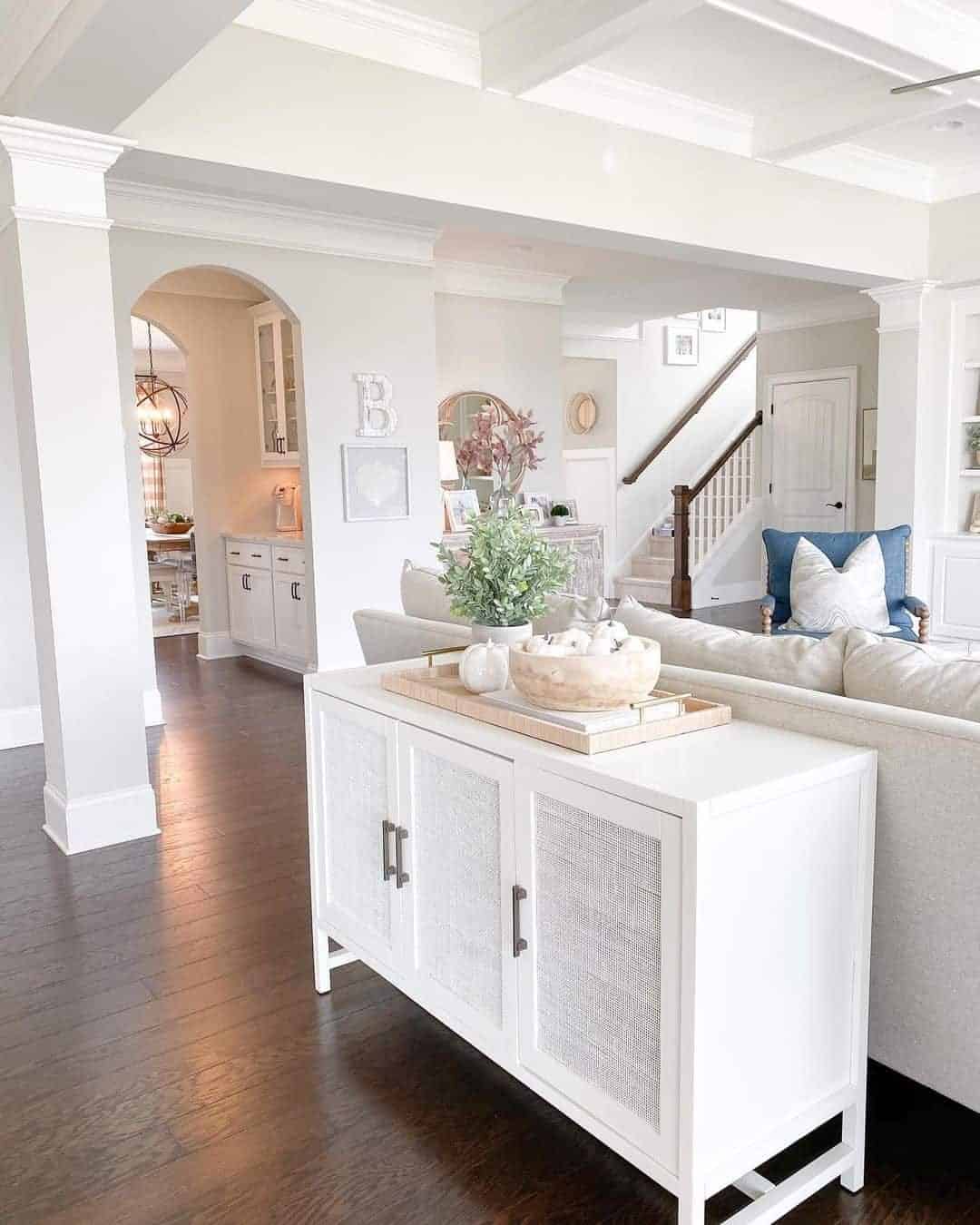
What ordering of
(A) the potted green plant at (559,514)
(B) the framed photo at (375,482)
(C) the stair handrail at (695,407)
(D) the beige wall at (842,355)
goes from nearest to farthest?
(B) the framed photo at (375,482), (A) the potted green plant at (559,514), (D) the beige wall at (842,355), (C) the stair handrail at (695,407)

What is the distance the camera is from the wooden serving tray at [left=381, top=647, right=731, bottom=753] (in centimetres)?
184

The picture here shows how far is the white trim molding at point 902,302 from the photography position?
6688 mm

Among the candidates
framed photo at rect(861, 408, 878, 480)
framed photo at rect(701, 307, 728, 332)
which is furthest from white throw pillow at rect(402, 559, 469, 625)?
framed photo at rect(701, 307, 728, 332)

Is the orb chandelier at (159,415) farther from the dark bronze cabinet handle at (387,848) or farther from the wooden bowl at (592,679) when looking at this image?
the wooden bowl at (592,679)

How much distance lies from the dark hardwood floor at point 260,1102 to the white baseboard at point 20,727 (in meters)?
1.92

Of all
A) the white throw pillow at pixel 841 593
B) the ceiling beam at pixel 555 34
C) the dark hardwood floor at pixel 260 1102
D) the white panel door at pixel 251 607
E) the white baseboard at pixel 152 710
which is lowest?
the dark hardwood floor at pixel 260 1102

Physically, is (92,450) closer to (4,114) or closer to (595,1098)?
(4,114)

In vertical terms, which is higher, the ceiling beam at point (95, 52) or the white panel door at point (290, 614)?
the ceiling beam at point (95, 52)

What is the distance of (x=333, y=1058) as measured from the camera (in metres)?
2.37

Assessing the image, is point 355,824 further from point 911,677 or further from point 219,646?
point 219,646

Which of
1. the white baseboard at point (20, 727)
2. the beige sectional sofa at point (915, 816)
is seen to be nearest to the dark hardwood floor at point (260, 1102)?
the beige sectional sofa at point (915, 816)

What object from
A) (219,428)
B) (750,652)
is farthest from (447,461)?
(750,652)

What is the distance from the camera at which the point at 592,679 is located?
75.7 inches

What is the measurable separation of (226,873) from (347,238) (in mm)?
3929
